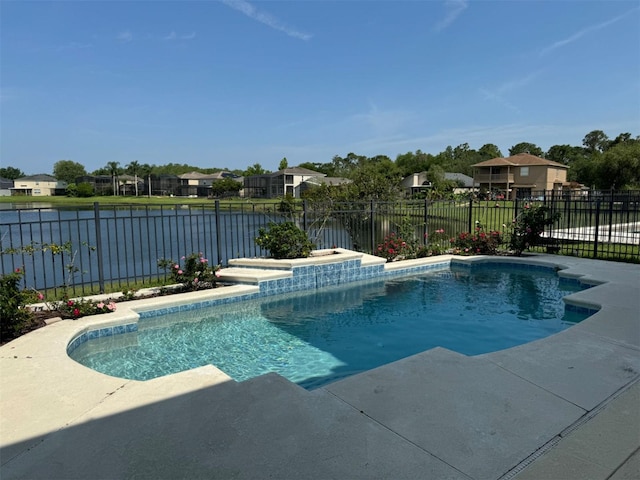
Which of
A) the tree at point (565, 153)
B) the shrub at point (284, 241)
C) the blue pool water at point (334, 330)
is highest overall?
the tree at point (565, 153)

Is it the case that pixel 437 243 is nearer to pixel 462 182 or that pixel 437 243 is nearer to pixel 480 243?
pixel 480 243

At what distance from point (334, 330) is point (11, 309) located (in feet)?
13.5

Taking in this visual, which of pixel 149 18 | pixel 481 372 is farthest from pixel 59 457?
pixel 149 18

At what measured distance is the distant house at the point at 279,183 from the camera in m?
75.4

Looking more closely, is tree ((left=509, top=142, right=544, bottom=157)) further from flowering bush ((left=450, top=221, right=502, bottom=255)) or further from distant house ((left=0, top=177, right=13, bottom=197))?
distant house ((left=0, top=177, right=13, bottom=197))

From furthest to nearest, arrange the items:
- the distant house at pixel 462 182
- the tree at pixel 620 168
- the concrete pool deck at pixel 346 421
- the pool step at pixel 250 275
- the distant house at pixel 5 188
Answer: the distant house at pixel 5 188, the distant house at pixel 462 182, the tree at pixel 620 168, the pool step at pixel 250 275, the concrete pool deck at pixel 346 421

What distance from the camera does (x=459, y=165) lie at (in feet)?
242

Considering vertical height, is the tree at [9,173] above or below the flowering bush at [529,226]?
above

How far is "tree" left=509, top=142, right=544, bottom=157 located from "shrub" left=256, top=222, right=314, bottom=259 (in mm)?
88814

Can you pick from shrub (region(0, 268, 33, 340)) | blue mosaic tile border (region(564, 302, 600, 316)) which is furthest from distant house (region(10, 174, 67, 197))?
blue mosaic tile border (region(564, 302, 600, 316))

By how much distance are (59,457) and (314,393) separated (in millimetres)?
1740

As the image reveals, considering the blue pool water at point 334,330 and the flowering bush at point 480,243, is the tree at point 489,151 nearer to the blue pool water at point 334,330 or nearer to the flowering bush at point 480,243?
the flowering bush at point 480,243

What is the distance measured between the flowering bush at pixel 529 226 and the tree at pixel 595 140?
256 ft

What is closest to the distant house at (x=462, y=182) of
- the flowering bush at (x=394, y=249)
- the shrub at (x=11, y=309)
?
the flowering bush at (x=394, y=249)
